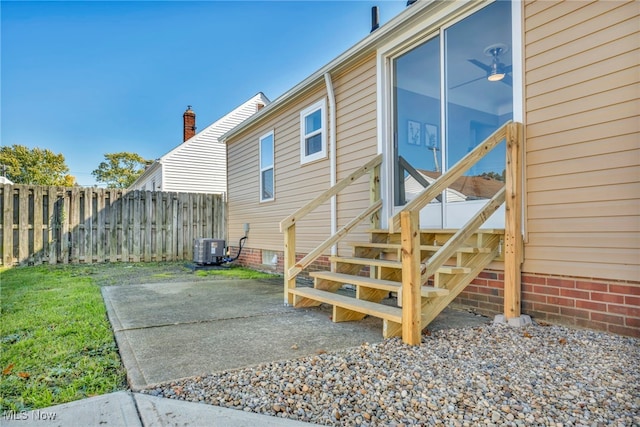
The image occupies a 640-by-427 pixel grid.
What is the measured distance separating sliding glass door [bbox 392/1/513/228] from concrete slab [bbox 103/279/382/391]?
69.2 inches

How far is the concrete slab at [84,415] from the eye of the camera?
59.2 inches

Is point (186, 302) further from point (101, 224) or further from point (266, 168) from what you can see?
point (101, 224)

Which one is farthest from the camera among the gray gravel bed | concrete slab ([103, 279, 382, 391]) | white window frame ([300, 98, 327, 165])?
white window frame ([300, 98, 327, 165])

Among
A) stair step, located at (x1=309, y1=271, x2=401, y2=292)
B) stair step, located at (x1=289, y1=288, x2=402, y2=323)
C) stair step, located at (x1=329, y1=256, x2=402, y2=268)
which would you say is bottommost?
stair step, located at (x1=289, y1=288, x2=402, y2=323)

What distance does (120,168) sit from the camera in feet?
119

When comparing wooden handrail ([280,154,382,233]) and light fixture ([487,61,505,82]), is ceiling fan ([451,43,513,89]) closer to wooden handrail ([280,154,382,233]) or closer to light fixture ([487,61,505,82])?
light fixture ([487,61,505,82])

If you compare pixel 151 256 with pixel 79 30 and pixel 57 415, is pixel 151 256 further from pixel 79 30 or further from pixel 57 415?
pixel 57 415

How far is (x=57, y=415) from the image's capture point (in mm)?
1561

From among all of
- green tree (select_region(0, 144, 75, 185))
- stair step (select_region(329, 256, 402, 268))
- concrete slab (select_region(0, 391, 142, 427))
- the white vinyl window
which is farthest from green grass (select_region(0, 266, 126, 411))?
green tree (select_region(0, 144, 75, 185))

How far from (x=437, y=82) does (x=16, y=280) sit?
23.1 feet

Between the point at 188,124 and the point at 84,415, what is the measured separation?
15.9m

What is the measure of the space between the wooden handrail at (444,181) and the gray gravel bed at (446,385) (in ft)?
3.07

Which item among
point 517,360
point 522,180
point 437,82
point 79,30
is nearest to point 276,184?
point 437,82

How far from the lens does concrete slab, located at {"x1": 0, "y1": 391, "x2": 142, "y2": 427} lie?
1.50m
